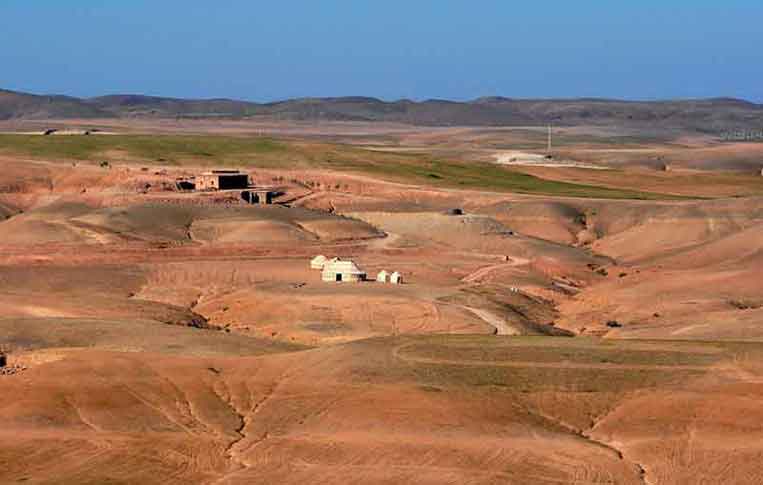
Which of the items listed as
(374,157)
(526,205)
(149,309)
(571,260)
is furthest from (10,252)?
(374,157)

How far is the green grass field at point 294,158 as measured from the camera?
109688mm

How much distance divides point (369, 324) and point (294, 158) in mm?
63013

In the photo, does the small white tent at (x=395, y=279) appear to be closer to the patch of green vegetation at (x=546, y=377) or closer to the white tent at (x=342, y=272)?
the white tent at (x=342, y=272)

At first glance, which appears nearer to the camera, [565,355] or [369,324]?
[565,355]

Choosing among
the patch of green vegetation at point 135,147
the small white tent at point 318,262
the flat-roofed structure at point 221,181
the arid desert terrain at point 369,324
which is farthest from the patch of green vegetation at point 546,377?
the patch of green vegetation at point 135,147

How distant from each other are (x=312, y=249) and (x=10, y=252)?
1445 centimetres

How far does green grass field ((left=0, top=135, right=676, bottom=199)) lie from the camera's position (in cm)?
10969

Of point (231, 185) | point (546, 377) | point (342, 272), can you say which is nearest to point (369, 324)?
point (342, 272)

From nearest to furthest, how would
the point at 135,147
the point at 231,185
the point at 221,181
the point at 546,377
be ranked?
the point at 546,377
the point at 221,181
the point at 231,185
the point at 135,147

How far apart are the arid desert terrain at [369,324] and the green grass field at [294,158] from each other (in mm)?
505

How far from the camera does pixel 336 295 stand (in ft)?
194

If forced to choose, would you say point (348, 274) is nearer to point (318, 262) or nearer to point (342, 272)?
point (342, 272)

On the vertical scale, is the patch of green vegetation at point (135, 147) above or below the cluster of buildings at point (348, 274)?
above

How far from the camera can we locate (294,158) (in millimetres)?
117250
